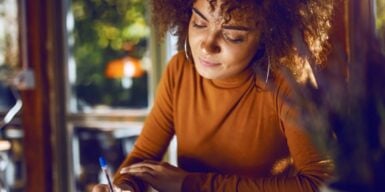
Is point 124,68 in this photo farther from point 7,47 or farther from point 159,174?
point 159,174

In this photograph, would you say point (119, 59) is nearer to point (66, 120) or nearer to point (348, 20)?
point (66, 120)

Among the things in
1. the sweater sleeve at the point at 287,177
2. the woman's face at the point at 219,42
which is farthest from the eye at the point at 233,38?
the sweater sleeve at the point at 287,177

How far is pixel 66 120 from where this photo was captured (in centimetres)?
276

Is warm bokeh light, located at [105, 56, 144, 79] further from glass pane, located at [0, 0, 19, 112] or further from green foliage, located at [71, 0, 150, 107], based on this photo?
glass pane, located at [0, 0, 19, 112]

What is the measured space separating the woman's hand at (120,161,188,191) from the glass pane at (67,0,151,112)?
1298mm

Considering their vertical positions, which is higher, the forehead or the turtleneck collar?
the forehead

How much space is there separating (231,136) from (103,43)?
63.5 inches

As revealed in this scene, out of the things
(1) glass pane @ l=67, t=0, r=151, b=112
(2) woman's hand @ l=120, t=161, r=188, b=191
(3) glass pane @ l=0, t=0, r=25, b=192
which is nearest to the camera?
(2) woman's hand @ l=120, t=161, r=188, b=191

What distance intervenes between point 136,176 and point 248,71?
34 cm

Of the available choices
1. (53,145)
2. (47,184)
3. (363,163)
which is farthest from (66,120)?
(363,163)

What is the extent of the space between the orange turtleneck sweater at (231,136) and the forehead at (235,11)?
0.43 feet

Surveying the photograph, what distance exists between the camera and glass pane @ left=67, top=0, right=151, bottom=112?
2.60 meters

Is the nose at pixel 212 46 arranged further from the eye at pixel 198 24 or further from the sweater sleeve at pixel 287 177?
the sweater sleeve at pixel 287 177

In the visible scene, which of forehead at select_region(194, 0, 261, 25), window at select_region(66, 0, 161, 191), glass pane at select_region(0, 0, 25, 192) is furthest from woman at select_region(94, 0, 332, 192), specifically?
glass pane at select_region(0, 0, 25, 192)
